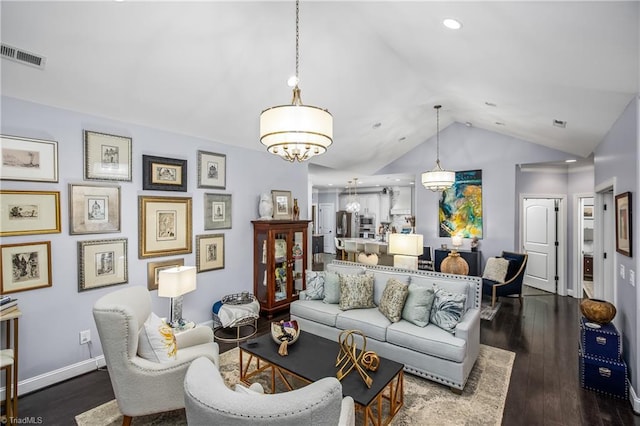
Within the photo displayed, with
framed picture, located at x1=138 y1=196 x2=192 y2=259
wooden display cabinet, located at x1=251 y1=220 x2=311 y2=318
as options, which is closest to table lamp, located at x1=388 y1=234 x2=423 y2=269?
wooden display cabinet, located at x1=251 y1=220 x2=311 y2=318

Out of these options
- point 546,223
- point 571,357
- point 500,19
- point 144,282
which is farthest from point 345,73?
point 546,223

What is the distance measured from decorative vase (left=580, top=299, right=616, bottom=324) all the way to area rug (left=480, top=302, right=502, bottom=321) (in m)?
1.80

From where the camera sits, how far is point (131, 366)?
2.11 metres

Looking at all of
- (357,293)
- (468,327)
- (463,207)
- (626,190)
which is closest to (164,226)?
(357,293)

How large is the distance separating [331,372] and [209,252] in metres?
2.61

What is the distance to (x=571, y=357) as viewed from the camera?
353 cm

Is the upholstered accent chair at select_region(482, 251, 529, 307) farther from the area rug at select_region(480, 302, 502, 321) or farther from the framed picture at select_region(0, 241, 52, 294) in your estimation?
the framed picture at select_region(0, 241, 52, 294)

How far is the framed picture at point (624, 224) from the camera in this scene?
2.72 metres

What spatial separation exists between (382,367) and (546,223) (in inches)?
231

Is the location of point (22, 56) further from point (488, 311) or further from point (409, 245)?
point (488, 311)

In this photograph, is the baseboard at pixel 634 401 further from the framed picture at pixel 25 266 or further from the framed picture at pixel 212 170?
the framed picture at pixel 25 266

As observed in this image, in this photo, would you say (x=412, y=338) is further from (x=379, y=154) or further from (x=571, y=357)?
(x=379, y=154)

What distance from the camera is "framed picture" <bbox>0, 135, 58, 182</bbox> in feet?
8.74

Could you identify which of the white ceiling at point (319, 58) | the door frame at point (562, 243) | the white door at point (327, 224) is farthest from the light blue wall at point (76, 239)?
the white door at point (327, 224)
